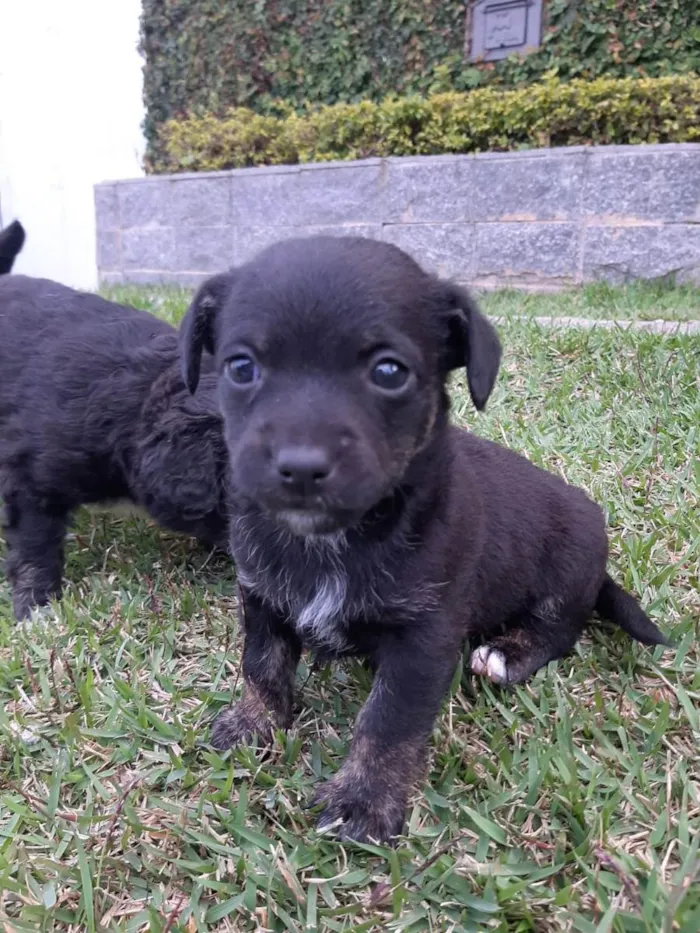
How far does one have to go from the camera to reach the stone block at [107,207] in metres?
10.2

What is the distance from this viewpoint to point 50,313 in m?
3.48

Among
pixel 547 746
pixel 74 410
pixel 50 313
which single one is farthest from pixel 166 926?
pixel 50 313

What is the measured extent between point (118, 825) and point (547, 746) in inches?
45.6

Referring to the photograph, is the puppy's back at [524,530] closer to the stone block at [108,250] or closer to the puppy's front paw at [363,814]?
the puppy's front paw at [363,814]

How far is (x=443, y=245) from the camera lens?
792 centimetres

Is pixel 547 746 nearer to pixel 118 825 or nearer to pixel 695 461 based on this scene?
pixel 118 825

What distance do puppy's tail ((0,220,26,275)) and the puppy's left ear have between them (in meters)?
2.96

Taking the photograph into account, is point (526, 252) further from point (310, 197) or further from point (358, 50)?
point (358, 50)

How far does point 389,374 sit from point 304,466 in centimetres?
39

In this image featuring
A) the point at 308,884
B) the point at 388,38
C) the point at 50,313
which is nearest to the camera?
the point at 308,884

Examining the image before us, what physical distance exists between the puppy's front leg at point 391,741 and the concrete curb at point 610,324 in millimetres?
3800

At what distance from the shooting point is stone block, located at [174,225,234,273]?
9.30 metres

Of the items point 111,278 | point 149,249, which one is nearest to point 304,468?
point 149,249

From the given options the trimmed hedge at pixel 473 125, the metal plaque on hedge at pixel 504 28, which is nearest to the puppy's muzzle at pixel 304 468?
the trimmed hedge at pixel 473 125
